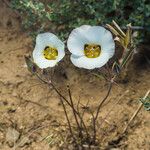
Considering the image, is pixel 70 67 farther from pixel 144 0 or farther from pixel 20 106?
pixel 144 0

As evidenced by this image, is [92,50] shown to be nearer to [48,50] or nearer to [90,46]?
[90,46]

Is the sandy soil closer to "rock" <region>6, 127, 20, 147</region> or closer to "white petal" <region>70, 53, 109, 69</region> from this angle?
"rock" <region>6, 127, 20, 147</region>

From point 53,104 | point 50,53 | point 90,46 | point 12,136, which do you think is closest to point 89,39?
point 90,46

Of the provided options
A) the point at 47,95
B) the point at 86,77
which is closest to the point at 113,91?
the point at 86,77

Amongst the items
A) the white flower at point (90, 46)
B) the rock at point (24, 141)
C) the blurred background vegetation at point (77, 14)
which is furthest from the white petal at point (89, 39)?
the rock at point (24, 141)

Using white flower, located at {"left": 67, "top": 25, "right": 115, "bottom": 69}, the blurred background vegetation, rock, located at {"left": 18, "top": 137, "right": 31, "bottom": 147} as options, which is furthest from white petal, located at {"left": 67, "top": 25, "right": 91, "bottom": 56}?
rock, located at {"left": 18, "top": 137, "right": 31, "bottom": 147}

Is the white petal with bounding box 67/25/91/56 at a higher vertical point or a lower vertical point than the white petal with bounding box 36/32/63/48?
lower

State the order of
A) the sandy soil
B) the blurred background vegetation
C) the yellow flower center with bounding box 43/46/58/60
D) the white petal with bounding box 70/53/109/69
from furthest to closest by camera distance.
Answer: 1. the blurred background vegetation
2. the sandy soil
3. the yellow flower center with bounding box 43/46/58/60
4. the white petal with bounding box 70/53/109/69
